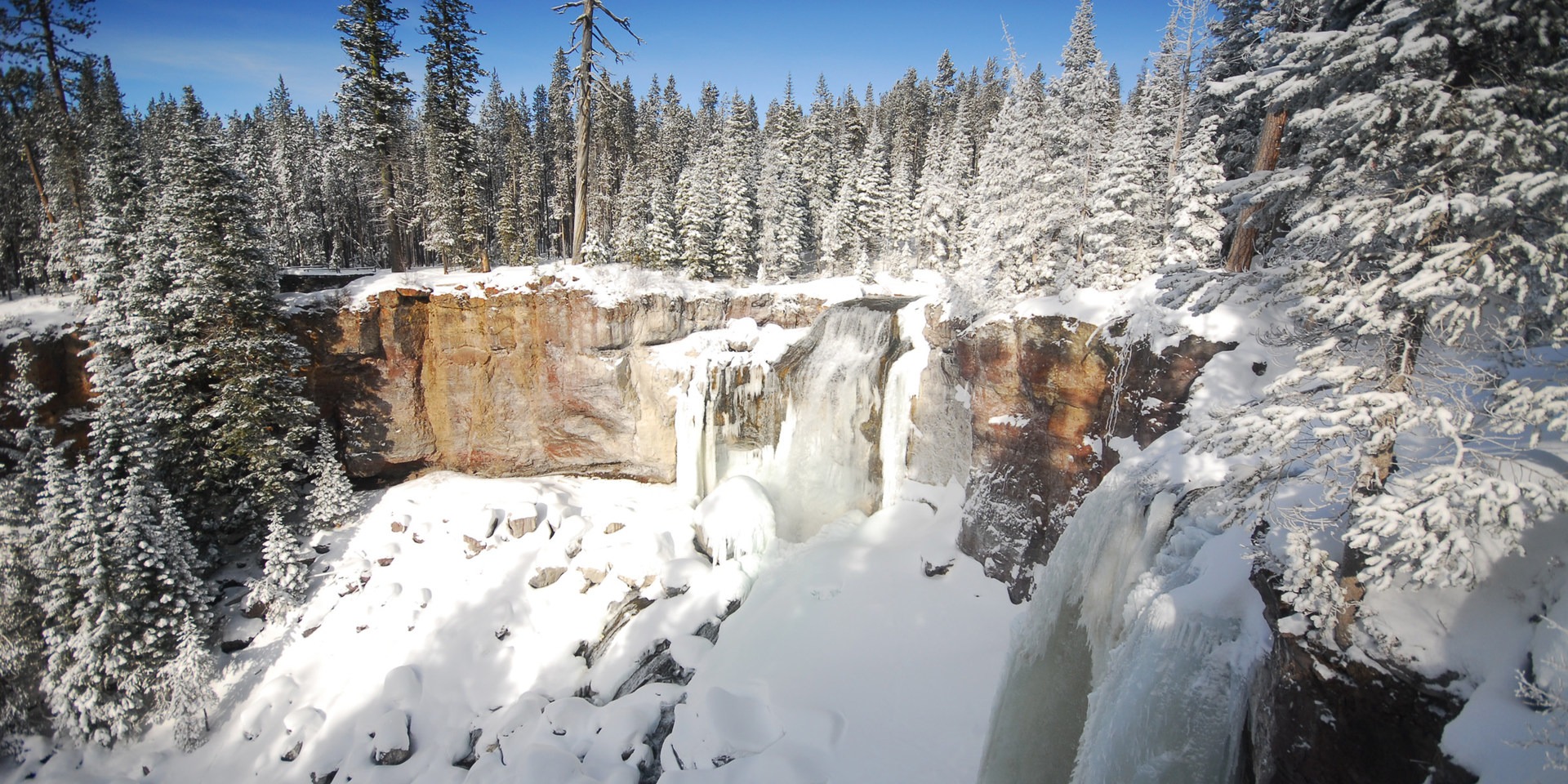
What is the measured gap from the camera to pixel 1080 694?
961cm

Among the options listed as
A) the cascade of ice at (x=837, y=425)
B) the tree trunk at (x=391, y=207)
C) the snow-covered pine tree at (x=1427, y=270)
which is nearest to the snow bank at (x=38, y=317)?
the tree trunk at (x=391, y=207)

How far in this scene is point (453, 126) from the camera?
24.4 meters

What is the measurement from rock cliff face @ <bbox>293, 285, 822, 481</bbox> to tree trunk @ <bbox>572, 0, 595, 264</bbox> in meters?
2.29

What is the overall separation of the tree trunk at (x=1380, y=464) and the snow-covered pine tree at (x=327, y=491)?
2410cm

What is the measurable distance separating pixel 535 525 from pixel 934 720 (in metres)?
14.0

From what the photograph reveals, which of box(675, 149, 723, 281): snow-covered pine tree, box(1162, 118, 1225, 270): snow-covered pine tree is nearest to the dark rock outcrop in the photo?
box(1162, 118, 1225, 270): snow-covered pine tree

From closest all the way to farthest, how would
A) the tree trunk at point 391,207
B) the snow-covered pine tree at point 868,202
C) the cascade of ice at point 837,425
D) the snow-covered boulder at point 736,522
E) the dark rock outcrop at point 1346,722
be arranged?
the dark rock outcrop at point 1346,722 → the snow-covered boulder at point 736,522 → the cascade of ice at point 837,425 → the tree trunk at point 391,207 → the snow-covered pine tree at point 868,202

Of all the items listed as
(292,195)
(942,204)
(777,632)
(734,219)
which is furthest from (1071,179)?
(292,195)

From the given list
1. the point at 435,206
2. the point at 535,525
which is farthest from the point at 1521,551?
the point at 435,206

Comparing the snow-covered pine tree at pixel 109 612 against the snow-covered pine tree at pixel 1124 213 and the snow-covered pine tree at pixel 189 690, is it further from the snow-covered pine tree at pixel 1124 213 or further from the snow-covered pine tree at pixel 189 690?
the snow-covered pine tree at pixel 1124 213

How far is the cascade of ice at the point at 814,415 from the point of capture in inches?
723

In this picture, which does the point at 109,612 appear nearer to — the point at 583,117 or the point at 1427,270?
the point at 583,117

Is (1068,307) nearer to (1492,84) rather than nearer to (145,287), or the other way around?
(1492,84)

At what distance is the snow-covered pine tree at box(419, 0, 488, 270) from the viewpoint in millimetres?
24109
